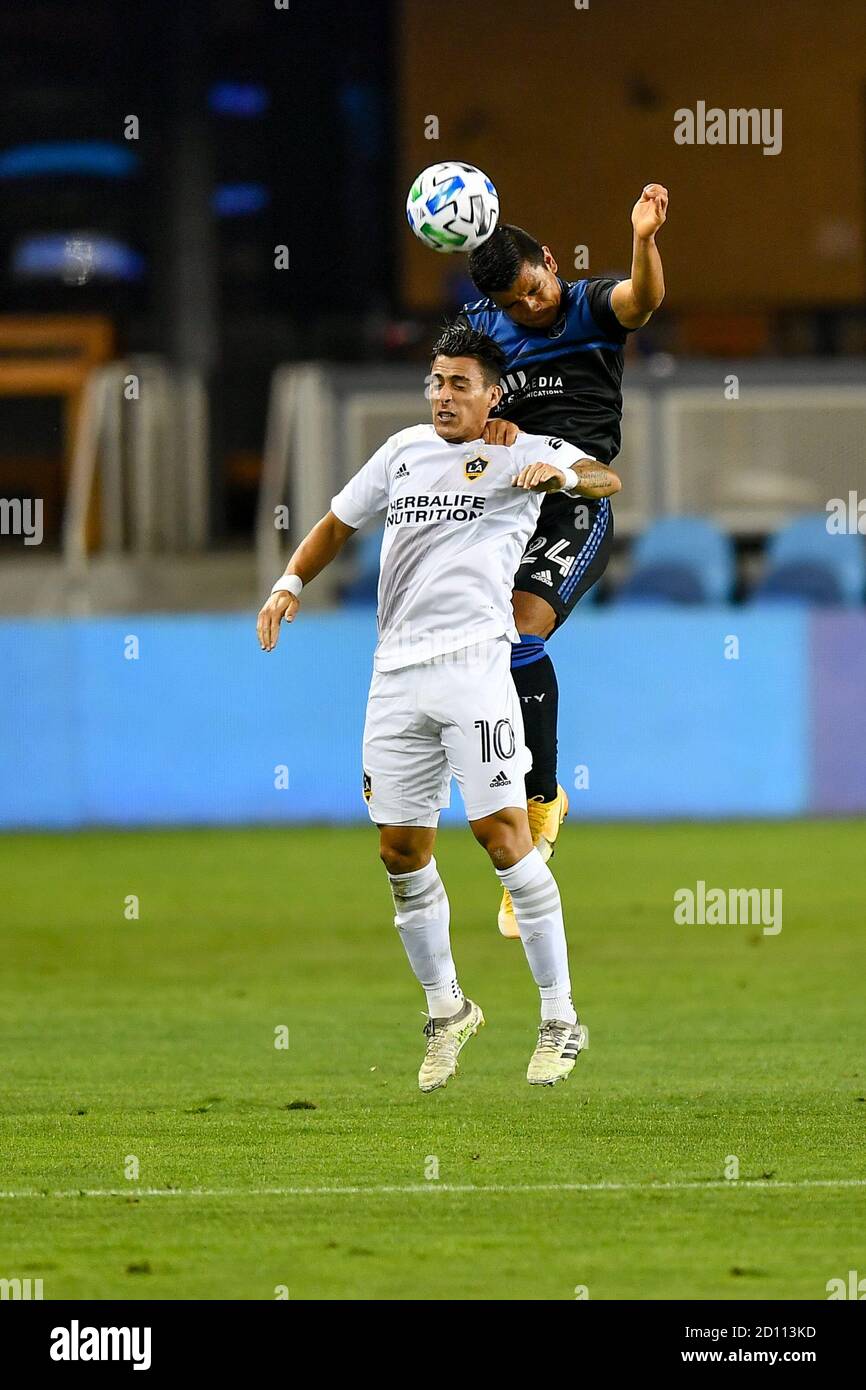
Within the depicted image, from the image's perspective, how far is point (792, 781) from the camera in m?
17.4

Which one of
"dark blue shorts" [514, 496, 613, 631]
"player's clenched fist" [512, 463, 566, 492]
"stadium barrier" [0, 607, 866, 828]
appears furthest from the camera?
"stadium barrier" [0, 607, 866, 828]

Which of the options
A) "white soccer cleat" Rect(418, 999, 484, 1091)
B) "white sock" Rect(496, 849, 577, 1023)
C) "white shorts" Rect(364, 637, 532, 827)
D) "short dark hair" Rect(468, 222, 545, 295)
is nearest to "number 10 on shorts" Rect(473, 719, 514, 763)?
"white shorts" Rect(364, 637, 532, 827)

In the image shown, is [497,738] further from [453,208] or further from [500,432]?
[453,208]

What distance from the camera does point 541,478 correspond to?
24.6 feet

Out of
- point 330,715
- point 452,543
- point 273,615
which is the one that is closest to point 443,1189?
point 273,615

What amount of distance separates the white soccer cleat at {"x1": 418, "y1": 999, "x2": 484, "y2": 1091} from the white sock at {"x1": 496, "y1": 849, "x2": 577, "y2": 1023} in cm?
29

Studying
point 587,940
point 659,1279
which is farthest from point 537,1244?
point 587,940

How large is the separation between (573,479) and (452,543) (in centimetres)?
46

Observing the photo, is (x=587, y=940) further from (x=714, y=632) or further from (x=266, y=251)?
(x=266, y=251)

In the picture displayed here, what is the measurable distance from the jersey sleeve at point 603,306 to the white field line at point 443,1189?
3.12 m

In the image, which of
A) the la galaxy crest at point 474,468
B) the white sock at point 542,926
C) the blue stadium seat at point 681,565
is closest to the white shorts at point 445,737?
the white sock at point 542,926

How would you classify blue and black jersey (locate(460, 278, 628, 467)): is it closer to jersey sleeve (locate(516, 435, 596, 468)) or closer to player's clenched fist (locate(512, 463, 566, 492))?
jersey sleeve (locate(516, 435, 596, 468))

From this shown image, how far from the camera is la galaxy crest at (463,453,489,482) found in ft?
25.6

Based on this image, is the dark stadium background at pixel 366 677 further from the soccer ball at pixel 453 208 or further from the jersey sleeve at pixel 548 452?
the soccer ball at pixel 453 208
